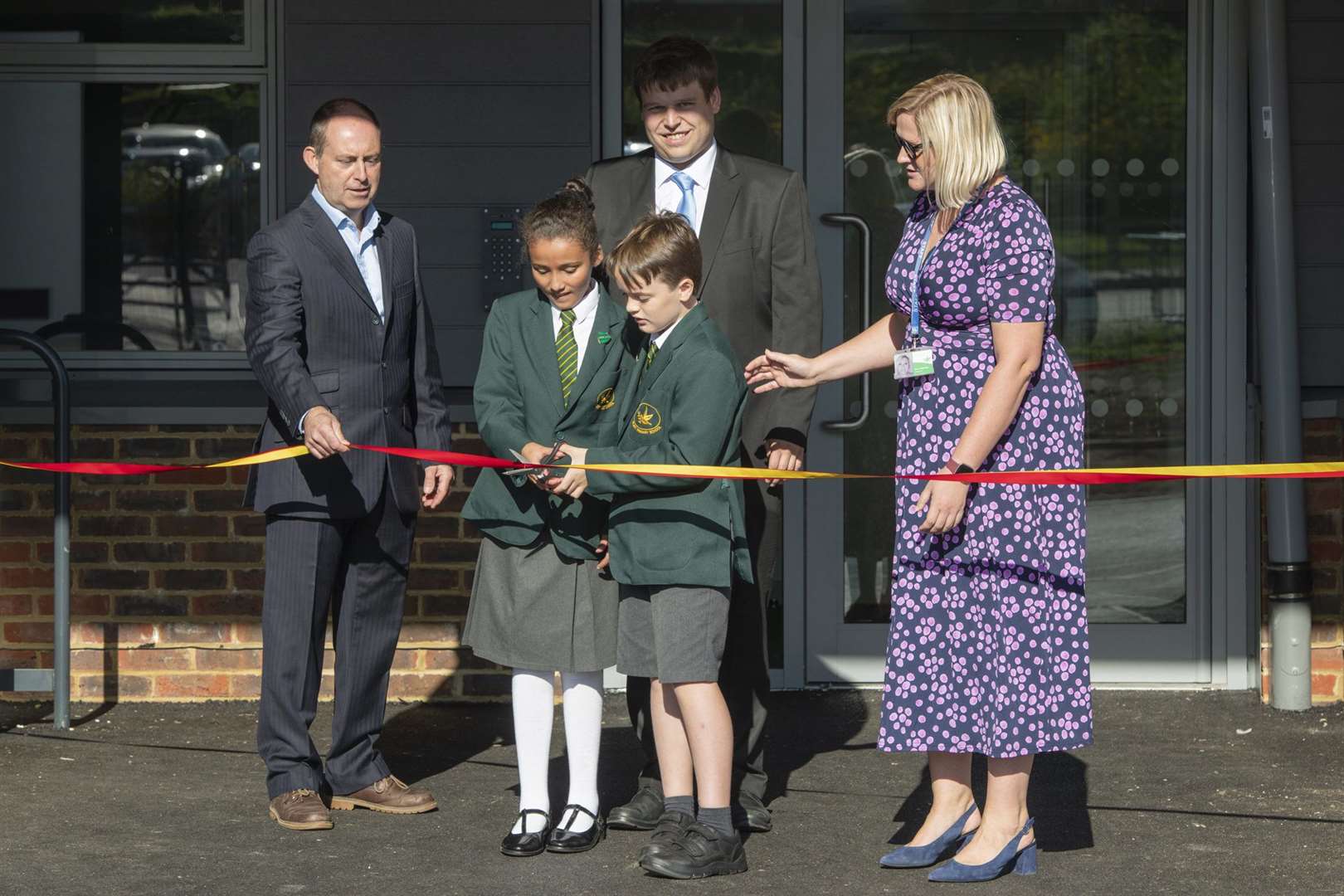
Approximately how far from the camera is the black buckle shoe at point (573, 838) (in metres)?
4.80

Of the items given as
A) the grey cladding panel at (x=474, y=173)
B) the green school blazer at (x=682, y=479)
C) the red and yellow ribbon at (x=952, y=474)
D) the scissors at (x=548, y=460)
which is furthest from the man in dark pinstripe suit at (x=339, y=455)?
the grey cladding panel at (x=474, y=173)

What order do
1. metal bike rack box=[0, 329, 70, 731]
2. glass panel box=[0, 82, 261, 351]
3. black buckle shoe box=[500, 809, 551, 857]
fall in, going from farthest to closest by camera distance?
glass panel box=[0, 82, 261, 351] < metal bike rack box=[0, 329, 70, 731] < black buckle shoe box=[500, 809, 551, 857]

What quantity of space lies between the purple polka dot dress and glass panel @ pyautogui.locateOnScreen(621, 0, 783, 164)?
2395 millimetres

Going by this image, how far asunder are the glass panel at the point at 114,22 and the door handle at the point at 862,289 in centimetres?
220

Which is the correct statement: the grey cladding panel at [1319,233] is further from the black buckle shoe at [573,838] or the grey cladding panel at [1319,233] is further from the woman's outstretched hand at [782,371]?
the black buckle shoe at [573,838]

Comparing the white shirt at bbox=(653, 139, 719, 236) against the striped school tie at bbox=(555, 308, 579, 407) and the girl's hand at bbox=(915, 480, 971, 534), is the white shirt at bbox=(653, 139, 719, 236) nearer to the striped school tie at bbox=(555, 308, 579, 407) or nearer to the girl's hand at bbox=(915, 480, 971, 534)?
the striped school tie at bbox=(555, 308, 579, 407)

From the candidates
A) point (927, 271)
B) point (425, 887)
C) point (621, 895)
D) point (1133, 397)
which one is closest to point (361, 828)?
point (425, 887)

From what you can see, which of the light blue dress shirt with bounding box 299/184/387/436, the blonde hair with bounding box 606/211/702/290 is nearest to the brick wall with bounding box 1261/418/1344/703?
the blonde hair with bounding box 606/211/702/290

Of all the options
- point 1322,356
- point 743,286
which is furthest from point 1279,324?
point 743,286

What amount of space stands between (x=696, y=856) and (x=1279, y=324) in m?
3.12

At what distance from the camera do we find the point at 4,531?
6.74m

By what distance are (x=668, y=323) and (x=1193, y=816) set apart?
199cm

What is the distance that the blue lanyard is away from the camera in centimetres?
450

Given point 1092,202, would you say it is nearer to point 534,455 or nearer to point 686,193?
point 686,193
